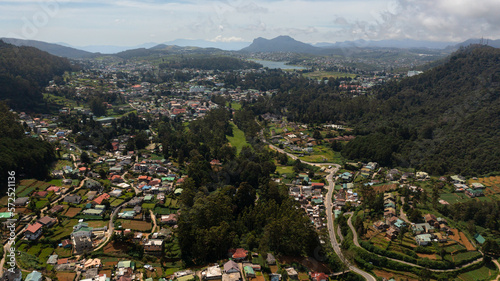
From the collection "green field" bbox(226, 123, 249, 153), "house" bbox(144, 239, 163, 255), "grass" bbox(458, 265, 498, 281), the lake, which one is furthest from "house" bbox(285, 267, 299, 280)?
the lake

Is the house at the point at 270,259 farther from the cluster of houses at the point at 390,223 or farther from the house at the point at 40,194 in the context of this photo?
the house at the point at 40,194

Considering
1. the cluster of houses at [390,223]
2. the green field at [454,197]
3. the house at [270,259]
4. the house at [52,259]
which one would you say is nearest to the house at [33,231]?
the house at [52,259]

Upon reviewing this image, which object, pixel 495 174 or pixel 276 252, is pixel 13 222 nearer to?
pixel 276 252

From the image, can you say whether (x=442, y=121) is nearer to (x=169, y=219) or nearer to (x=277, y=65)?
(x=169, y=219)

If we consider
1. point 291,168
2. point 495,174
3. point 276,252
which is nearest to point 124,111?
point 291,168

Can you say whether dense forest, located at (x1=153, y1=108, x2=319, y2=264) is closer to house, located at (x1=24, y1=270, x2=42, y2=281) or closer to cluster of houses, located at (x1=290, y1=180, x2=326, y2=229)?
cluster of houses, located at (x1=290, y1=180, x2=326, y2=229)

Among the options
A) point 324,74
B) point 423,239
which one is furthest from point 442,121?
point 324,74
